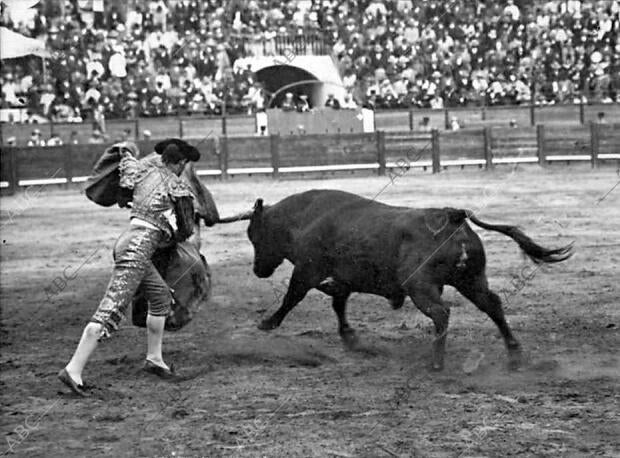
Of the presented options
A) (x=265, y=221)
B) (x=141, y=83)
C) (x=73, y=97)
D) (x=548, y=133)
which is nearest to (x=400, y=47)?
(x=548, y=133)

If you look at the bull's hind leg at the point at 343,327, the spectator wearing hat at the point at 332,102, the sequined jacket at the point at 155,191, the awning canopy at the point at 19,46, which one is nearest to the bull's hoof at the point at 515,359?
the bull's hind leg at the point at 343,327

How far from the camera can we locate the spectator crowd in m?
20.7

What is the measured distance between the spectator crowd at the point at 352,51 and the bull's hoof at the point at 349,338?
50.6 feet

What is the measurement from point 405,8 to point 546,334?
1754 centimetres

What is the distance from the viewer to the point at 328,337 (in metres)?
6.06

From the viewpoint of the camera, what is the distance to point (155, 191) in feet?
16.3

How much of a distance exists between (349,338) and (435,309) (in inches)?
33.4

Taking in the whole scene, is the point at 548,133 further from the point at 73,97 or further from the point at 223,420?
the point at 223,420

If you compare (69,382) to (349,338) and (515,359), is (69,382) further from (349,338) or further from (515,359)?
(515,359)

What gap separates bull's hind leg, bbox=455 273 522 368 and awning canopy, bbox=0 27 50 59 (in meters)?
14.6

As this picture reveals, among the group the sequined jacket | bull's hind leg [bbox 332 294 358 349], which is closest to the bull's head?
bull's hind leg [bbox 332 294 358 349]

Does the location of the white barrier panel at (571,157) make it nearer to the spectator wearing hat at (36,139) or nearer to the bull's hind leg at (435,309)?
the spectator wearing hat at (36,139)

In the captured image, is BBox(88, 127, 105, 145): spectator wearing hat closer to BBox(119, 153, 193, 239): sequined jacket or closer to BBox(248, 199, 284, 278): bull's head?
BBox(248, 199, 284, 278): bull's head

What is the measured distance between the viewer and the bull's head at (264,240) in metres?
6.08
